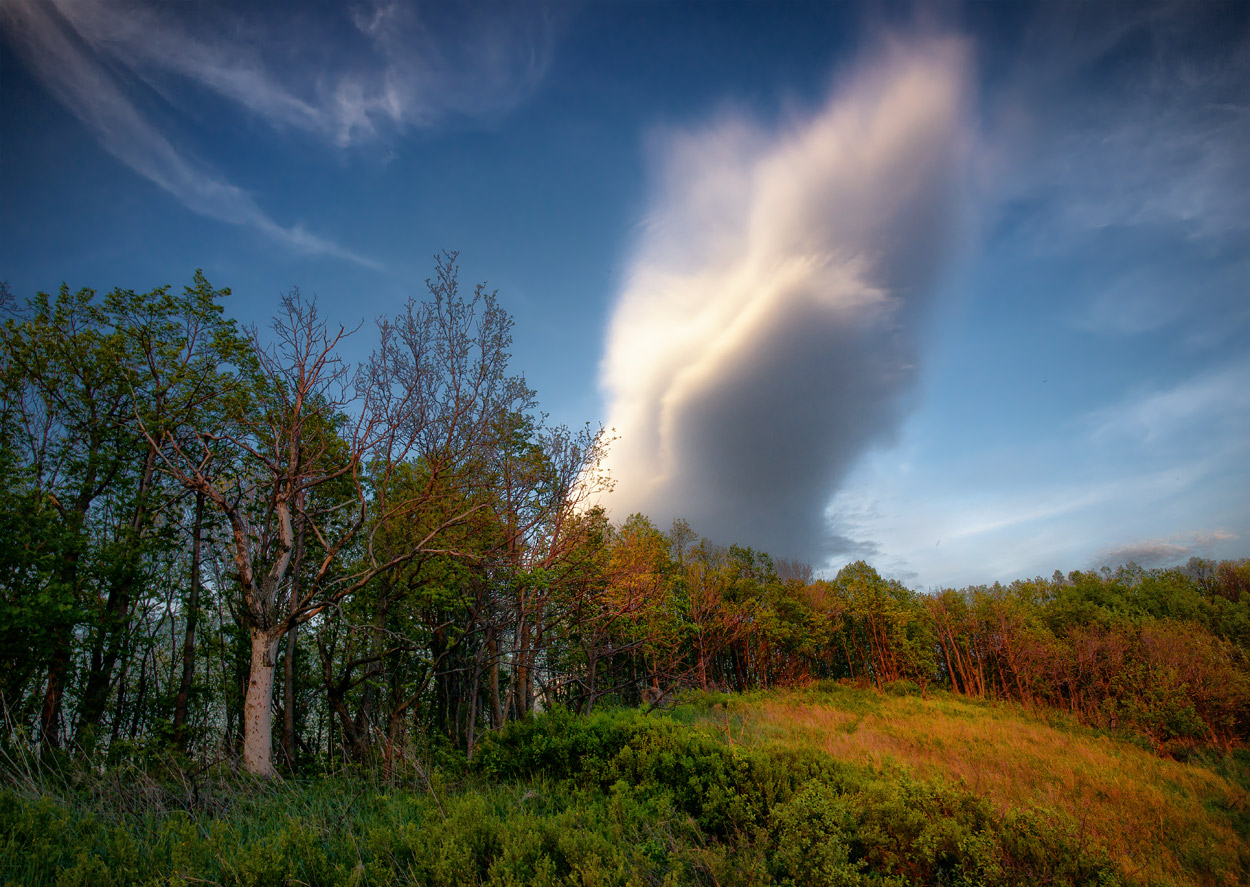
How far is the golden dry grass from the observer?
275 inches

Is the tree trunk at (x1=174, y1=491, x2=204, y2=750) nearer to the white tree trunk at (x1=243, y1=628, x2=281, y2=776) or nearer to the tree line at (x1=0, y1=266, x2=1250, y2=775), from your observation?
the tree line at (x1=0, y1=266, x2=1250, y2=775)

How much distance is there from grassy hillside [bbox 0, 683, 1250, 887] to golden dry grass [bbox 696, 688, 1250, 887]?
0.09 metres

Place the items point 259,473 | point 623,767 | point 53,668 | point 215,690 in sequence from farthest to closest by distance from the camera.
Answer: point 215,690 → point 259,473 → point 53,668 → point 623,767

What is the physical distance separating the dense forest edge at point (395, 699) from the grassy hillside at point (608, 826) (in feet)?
0.15

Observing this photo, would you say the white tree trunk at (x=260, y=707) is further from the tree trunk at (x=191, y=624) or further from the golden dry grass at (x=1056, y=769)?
the golden dry grass at (x=1056, y=769)

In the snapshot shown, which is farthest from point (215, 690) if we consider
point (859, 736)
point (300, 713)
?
point (859, 736)

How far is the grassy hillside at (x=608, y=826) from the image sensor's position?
4238 millimetres

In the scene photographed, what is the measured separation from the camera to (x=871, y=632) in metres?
39.3

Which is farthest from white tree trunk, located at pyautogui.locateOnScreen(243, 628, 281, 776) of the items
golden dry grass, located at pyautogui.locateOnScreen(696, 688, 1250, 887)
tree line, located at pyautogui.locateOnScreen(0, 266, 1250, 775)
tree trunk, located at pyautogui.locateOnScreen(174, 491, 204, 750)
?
golden dry grass, located at pyautogui.locateOnScreen(696, 688, 1250, 887)

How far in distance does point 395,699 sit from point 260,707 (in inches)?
276

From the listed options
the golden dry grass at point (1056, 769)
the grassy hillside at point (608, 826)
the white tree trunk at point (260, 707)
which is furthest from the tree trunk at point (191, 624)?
the golden dry grass at point (1056, 769)

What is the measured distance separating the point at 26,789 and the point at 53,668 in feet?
25.0

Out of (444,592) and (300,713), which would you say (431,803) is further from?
(300,713)

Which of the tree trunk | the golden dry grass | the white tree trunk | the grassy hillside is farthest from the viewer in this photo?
the tree trunk
